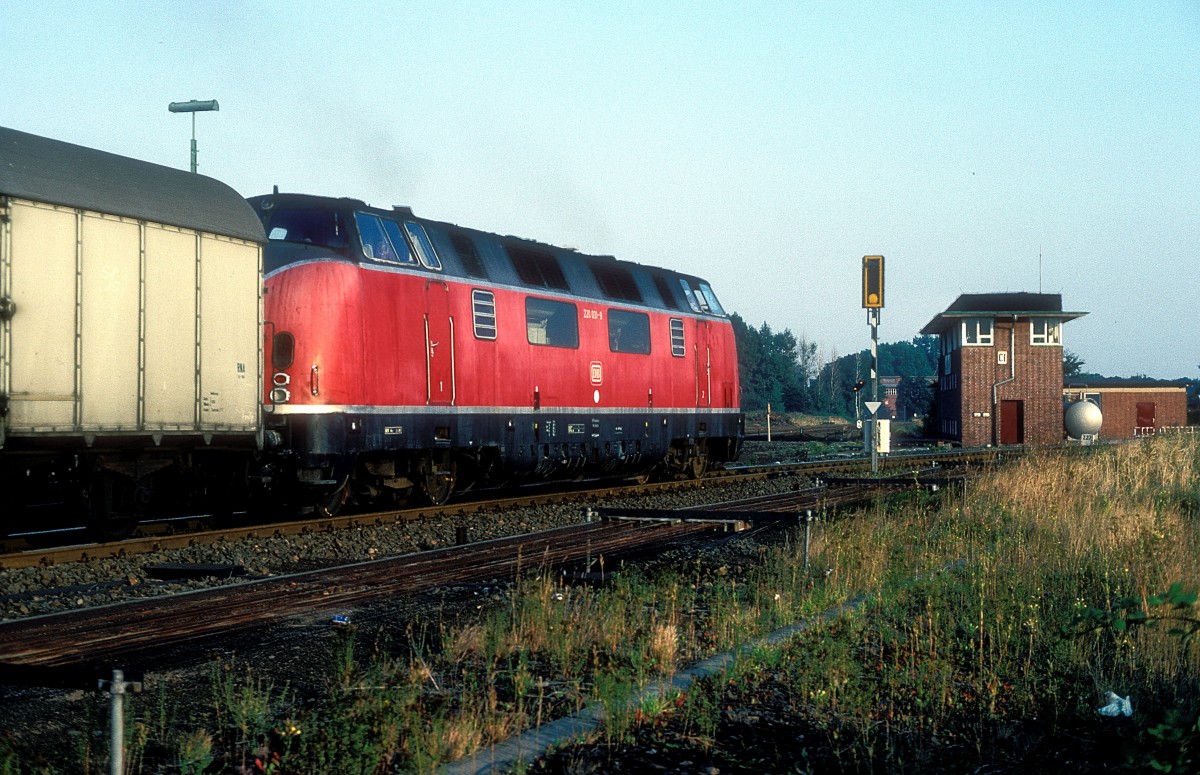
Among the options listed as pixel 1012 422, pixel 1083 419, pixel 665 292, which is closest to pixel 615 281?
pixel 665 292

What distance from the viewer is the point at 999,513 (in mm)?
14125

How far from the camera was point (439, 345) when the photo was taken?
16.1 meters

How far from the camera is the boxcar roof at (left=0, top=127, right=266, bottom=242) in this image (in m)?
10.9

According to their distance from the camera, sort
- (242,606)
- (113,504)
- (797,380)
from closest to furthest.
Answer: (242,606) → (113,504) → (797,380)

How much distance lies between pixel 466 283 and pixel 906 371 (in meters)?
186

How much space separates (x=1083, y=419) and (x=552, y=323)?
38963 mm

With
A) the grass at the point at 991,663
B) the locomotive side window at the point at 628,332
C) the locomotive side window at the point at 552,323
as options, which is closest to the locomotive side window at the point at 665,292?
the locomotive side window at the point at 628,332

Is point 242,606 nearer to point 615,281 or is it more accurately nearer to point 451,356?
point 451,356

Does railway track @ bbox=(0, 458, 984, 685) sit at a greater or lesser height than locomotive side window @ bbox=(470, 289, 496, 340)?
lesser

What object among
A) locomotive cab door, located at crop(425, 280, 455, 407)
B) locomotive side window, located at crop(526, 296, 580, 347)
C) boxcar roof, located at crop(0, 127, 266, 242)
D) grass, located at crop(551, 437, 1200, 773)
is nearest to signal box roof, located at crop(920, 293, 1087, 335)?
locomotive side window, located at crop(526, 296, 580, 347)

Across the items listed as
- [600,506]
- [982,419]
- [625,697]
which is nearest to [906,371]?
[982,419]

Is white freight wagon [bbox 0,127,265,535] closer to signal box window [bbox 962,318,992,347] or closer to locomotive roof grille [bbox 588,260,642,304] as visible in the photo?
locomotive roof grille [bbox 588,260,642,304]

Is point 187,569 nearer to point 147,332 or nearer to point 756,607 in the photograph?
point 147,332

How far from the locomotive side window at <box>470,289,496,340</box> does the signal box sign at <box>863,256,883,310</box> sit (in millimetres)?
10373
